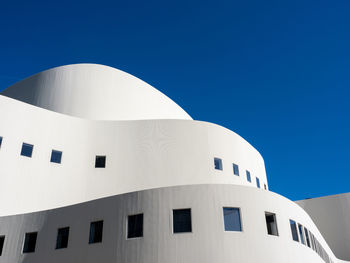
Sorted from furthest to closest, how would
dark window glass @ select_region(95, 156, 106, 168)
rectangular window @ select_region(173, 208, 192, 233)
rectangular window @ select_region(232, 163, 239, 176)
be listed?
rectangular window @ select_region(232, 163, 239, 176) < dark window glass @ select_region(95, 156, 106, 168) < rectangular window @ select_region(173, 208, 192, 233)

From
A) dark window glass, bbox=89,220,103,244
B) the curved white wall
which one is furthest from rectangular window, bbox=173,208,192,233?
the curved white wall

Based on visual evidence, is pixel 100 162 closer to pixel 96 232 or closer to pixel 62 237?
pixel 62 237

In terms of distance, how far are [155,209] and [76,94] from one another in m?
14.8

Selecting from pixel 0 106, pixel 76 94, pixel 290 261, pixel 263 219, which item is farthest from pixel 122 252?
pixel 76 94

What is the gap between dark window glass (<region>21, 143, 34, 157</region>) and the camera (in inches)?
872

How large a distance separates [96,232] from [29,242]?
3995 mm

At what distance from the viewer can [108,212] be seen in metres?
17.7

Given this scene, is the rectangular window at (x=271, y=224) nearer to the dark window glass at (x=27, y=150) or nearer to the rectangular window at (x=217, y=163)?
the rectangular window at (x=217, y=163)

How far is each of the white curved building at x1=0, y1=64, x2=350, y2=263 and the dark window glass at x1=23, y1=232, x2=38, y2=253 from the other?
5cm

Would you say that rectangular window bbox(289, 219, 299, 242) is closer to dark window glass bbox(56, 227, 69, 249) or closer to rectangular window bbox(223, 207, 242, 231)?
rectangular window bbox(223, 207, 242, 231)

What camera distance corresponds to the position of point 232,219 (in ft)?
55.5

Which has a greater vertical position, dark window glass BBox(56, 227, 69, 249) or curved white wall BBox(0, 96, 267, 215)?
curved white wall BBox(0, 96, 267, 215)

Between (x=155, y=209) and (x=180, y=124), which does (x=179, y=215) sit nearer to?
(x=155, y=209)

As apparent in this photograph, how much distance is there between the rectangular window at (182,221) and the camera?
650 inches
